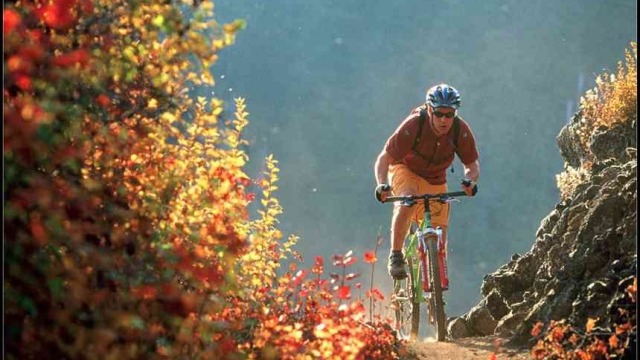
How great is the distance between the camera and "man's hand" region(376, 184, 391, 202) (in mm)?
8242

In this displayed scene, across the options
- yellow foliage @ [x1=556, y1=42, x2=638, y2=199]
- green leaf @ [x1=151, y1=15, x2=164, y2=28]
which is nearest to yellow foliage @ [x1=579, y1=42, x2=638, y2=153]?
yellow foliage @ [x1=556, y1=42, x2=638, y2=199]

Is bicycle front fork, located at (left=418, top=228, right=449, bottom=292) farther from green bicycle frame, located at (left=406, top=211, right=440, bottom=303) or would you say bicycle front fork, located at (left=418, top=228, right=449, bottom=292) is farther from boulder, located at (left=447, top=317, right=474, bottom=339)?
boulder, located at (left=447, top=317, right=474, bottom=339)

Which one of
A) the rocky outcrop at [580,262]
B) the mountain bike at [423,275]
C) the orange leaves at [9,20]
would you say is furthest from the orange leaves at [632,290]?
the orange leaves at [9,20]

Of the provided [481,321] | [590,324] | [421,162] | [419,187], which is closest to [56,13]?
[590,324]

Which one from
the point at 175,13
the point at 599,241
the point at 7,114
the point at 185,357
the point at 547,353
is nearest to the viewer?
the point at 7,114

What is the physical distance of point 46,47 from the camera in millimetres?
3262

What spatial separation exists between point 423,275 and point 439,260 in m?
0.33

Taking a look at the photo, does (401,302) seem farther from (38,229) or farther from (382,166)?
(38,229)

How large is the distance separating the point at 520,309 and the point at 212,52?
5848 millimetres

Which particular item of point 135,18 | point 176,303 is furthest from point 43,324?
point 135,18

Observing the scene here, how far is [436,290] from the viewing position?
839cm

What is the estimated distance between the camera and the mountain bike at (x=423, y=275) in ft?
27.5

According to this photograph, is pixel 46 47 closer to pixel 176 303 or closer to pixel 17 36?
pixel 17 36

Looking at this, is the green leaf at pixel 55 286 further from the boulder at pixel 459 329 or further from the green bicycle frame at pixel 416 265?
the boulder at pixel 459 329
